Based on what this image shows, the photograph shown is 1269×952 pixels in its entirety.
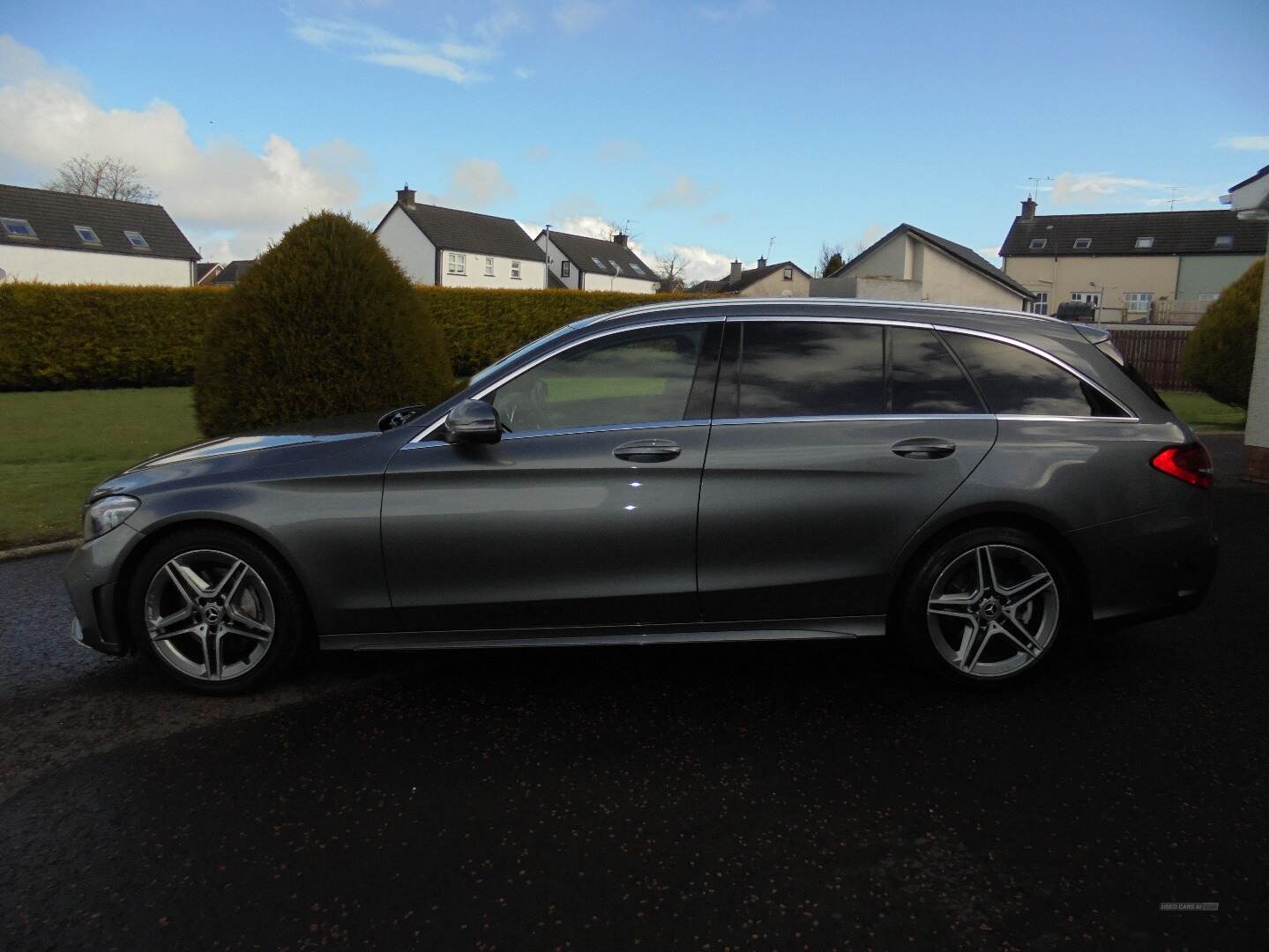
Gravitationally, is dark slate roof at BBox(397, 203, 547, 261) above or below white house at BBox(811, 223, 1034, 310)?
above

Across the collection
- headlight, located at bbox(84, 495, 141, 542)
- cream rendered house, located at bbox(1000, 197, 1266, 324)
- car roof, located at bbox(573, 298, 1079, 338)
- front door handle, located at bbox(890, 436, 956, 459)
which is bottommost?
headlight, located at bbox(84, 495, 141, 542)

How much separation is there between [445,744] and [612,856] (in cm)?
104

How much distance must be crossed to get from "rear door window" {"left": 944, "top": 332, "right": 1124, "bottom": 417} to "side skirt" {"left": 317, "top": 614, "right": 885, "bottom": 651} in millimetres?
1104

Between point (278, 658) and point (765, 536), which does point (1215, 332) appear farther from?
point (278, 658)

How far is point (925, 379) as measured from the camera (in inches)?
168

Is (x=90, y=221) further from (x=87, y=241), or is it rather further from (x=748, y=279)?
(x=748, y=279)

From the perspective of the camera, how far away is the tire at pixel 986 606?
4172 mm

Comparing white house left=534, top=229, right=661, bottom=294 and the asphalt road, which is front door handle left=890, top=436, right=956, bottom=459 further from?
white house left=534, top=229, right=661, bottom=294

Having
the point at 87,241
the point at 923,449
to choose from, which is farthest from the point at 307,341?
the point at 87,241

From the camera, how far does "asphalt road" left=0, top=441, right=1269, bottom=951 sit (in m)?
2.63

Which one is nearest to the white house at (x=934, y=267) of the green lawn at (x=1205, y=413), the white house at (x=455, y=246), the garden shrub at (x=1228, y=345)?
the green lawn at (x=1205, y=413)

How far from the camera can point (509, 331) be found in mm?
29422

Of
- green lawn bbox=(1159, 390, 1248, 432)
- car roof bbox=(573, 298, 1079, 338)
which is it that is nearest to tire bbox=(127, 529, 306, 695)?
car roof bbox=(573, 298, 1079, 338)

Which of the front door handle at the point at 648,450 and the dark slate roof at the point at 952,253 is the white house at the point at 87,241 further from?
the front door handle at the point at 648,450
